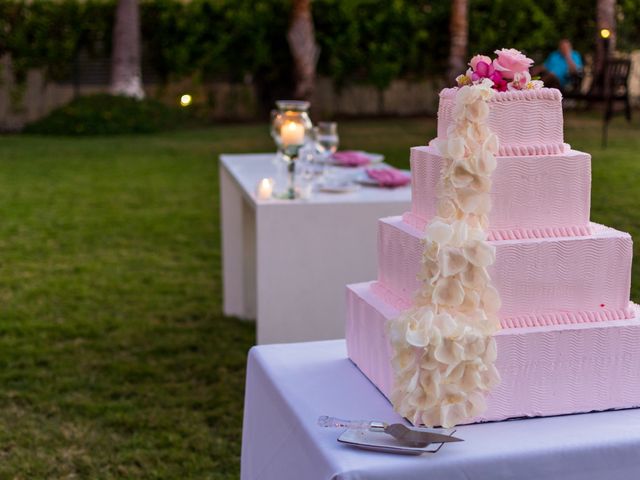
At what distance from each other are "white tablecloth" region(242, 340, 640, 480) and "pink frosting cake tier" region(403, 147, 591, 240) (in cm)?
36

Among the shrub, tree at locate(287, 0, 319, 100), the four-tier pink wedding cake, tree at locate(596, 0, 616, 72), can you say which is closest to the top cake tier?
the four-tier pink wedding cake

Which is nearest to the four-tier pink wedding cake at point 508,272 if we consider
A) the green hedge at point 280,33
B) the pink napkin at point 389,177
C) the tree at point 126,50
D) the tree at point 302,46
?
the pink napkin at point 389,177

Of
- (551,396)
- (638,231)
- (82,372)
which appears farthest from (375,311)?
(638,231)

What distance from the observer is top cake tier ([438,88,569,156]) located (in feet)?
6.24

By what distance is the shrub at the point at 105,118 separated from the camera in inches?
615

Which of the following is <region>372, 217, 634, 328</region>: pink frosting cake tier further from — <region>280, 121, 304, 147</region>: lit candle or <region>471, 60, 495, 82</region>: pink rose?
<region>280, 121, 304, 147</region>: lit candle

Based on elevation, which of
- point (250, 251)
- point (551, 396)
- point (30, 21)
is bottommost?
point (250, 251)

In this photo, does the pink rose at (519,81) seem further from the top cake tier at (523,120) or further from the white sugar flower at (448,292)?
the white sugar flower at (448,292)

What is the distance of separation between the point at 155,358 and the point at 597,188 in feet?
17.5

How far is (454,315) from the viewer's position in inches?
68.1

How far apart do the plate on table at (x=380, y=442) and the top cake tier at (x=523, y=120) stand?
0.57 meters

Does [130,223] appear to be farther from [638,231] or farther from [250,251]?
[638,231]

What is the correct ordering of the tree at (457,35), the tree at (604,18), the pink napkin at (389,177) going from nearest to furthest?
the pink napkin at (389,177), the tree at (457,35), the tree at (604,18)

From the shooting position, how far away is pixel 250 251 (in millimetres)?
5449
